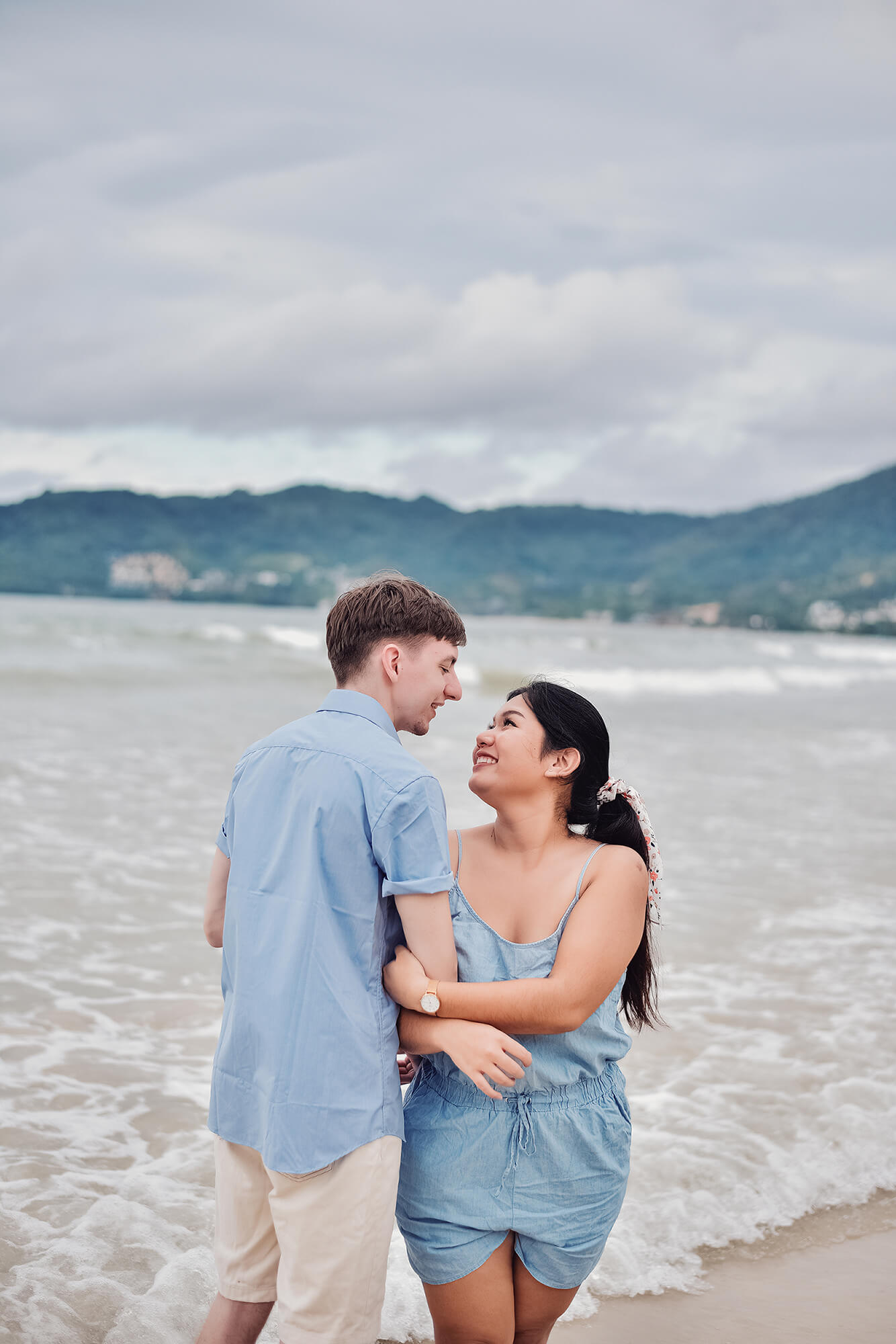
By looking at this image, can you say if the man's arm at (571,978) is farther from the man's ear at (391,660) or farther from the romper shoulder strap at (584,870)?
the man's ear at (391,660)

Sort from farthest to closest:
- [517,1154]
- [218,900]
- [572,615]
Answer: [572,615] → [218,900] → [517,1154]

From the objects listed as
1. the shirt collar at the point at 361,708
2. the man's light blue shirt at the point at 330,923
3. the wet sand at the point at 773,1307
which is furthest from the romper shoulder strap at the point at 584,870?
the wet sand at the point at 773,1307

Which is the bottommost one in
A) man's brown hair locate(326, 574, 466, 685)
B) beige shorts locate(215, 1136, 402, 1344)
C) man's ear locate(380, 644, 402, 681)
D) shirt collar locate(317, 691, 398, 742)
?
beige shorts locate(215, 1136, 402, 1344)

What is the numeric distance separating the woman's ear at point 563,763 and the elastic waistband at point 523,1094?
66 centimetres

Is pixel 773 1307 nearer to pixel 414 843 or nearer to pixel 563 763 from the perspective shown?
pixel 563 763

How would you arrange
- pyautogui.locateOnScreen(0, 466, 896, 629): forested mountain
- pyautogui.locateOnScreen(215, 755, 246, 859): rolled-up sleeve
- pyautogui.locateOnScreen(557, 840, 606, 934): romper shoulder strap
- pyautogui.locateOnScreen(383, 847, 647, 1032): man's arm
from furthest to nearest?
1. pyautogui.locateOnScreen(0, 466, 896, 629): forested mountain
2. pyautogui.locateOnScreen(557, 840, 606, 934): romper shoulder strap
3. pyautogui.locateOnScreen(215, 755, 246, 859): rolled-up sleeve
4. pyautogui.locateOnScreen(383, 847, 647, 1032): man's arm

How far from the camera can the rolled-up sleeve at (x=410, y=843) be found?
6.62 feet

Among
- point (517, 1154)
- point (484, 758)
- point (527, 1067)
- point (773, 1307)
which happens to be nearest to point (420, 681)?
point (484, 758)

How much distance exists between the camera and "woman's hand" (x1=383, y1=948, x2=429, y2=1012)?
208cm

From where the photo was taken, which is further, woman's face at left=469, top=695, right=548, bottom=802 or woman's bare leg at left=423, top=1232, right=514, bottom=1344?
woman's face at left=469, top=695, right=548, bottom=802

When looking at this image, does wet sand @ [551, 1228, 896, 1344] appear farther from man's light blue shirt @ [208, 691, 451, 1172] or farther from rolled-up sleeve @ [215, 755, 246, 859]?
rolled-up sleeve @ [215, 755, 246, 859]

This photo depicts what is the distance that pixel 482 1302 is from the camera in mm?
2299

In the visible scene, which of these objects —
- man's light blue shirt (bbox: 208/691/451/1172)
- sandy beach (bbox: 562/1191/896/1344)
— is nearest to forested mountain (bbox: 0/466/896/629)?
sandy beach (bbox: 562/1191/896/1344)

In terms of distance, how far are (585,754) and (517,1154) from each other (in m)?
0.86
